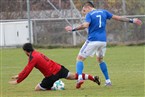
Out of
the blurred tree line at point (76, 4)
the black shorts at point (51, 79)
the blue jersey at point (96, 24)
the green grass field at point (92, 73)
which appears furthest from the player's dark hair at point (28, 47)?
the blurred tree line at point (76, 4)

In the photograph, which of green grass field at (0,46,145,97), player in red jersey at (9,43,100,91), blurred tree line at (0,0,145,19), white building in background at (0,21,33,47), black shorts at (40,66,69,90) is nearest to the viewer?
green grass field at (0,46,145,97)

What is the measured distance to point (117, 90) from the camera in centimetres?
1197

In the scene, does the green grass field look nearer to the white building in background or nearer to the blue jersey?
the blue jersey

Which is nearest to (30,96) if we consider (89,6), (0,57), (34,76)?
(89,6)

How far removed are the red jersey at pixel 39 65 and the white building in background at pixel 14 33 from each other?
1710cm

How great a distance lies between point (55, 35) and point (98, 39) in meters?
16.7

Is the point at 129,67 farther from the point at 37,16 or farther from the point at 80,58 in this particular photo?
the point at 37,16

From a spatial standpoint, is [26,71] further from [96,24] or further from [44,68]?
[96,24]

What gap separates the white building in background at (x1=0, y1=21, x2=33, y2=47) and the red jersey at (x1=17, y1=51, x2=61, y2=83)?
673 inches

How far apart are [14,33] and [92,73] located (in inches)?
556

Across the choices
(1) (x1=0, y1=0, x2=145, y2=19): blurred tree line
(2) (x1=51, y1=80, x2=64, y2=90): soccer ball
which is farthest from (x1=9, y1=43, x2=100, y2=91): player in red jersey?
(1) (x1=0, y1=0, x2=145, y2=19): blurred tree line

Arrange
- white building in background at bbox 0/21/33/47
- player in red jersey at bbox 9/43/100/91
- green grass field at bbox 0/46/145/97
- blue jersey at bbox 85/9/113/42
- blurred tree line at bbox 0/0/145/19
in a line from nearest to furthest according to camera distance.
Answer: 1. green grass field at bbox 0/46/145/97
2. player in red jersey at bbox 9/43/100/91
3. blue jersey at bbox 85/9/113/42
4. blurred tree line at bbox 0/0/145/19
5. white building in background at bbox 0/21/33/47

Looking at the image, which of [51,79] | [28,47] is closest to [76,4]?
[51,79]

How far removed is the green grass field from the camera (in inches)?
459
